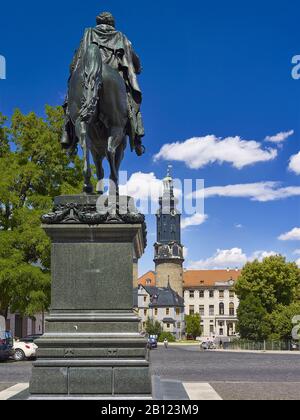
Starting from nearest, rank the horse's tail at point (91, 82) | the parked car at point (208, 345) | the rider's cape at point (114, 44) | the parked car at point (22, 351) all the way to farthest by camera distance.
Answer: the horse's tail at point (91, 82) < the rider's cape at point (114, 44) < the parked car at point (22, 351) < the parked car at point (208, 345)

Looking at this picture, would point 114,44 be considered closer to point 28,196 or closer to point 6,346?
point 6,346

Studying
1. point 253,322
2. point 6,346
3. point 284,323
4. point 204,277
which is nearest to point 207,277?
point 204,277

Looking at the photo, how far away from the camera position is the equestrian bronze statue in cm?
907

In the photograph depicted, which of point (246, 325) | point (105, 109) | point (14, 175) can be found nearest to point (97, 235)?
point (105, 109)

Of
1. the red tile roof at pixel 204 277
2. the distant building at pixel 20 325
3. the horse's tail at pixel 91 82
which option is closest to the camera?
the horse's tail at pixel 91 82

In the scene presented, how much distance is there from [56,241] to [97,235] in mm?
526

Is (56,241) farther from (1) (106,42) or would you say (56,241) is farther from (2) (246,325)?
(2) (246,325)

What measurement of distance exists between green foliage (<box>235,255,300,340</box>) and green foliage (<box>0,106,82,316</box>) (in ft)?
113

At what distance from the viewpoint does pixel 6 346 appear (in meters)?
27.9

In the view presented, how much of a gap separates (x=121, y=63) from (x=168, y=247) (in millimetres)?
149552

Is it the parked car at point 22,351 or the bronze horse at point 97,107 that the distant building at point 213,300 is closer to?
the parked car at point 22,351

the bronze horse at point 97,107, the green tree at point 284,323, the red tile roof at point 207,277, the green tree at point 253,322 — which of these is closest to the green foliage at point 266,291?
the green tree at point 253,322

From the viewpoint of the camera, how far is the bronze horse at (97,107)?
29.6 feet

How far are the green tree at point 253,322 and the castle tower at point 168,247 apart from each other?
86758 millimetres
